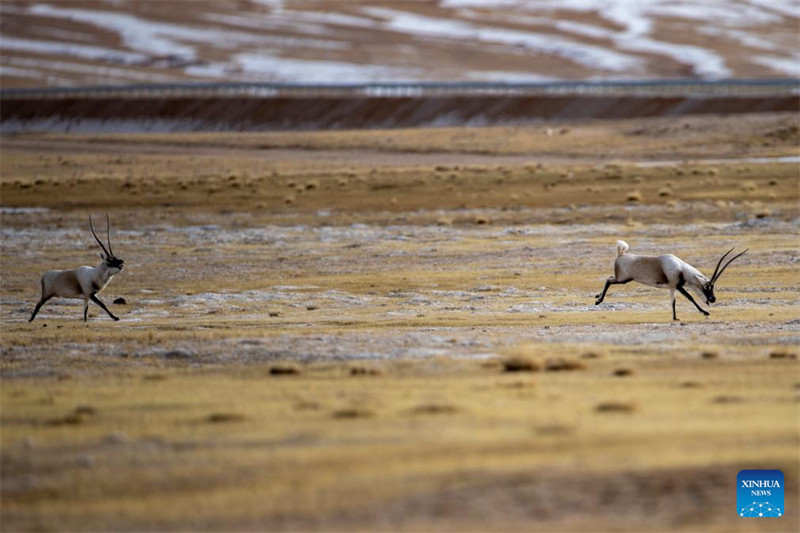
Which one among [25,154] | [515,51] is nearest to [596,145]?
[25,154]

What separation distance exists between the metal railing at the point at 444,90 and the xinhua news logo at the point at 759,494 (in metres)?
77.3

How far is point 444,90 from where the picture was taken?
10194 centimetres

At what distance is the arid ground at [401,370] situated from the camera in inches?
348

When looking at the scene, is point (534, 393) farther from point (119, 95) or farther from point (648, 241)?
point (119, 95)

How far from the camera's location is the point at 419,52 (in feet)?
487

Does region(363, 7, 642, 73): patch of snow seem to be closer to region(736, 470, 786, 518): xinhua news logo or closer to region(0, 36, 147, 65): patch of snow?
region(0, 36, 147, 65): patch of snow

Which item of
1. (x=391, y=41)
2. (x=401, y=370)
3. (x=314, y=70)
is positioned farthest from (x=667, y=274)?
(x=391, y=41)

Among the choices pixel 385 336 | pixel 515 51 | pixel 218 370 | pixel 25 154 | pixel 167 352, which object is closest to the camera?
pixel 218 370

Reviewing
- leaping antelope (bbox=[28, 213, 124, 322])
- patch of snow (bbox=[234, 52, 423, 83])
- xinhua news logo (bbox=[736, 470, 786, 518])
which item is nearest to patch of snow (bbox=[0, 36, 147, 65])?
patch of snow (bbox=[234, 52, 423, 83])

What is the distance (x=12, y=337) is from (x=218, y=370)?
496 centimetres

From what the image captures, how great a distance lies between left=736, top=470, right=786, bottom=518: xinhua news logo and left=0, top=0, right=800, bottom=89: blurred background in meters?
119

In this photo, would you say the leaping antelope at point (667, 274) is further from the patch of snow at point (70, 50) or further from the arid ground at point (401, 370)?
the patch of snow at point (70, 50)

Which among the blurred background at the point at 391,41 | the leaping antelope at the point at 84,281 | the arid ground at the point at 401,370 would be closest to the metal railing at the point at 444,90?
the blurred background at the point at 391,41

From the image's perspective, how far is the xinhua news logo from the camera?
28.3 ft
